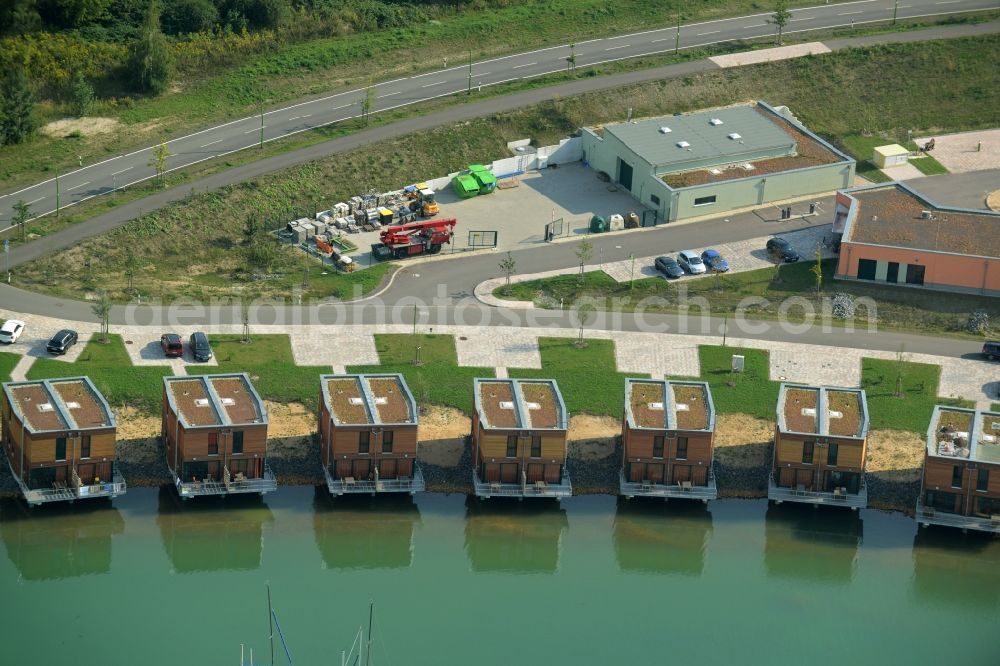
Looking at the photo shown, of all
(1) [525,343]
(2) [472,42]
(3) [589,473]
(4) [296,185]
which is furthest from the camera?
(2) [472,42]

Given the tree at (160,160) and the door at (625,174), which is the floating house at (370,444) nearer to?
the tree at (160,160)

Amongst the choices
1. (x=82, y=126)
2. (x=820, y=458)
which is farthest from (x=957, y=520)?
(x=82, y=126)

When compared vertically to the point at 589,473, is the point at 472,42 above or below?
above

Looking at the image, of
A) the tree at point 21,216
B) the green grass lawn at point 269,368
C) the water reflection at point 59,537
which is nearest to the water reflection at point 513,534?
the green grass lawn at point 269,368

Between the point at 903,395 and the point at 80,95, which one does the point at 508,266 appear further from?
the point at 80,95

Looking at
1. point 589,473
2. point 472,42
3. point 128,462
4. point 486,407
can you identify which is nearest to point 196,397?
point 128,462

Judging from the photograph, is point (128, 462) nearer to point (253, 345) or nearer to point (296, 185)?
point (253, 345)

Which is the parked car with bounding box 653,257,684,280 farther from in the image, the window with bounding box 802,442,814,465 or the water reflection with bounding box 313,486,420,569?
the water reflection with bounding box 313,486,420,569
